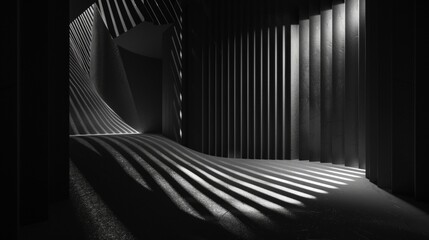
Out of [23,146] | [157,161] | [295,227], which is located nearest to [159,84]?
[157,161]

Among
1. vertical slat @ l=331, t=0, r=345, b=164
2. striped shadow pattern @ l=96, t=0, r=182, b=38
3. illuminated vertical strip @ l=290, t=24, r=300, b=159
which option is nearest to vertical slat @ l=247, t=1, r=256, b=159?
illuminated vertical strip @ l=290, t=24, r=300, b=159

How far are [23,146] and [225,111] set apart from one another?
3.61 m

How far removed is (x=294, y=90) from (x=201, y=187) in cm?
280

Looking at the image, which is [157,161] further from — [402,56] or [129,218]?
[402,56]

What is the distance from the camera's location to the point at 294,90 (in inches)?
178

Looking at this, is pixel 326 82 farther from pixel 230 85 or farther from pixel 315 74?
pixel 230 85

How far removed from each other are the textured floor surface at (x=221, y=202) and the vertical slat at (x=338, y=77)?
0.63 m

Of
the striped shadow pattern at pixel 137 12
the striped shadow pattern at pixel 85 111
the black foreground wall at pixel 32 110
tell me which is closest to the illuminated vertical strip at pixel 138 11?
the striped shadow pattern at pixel 137 12

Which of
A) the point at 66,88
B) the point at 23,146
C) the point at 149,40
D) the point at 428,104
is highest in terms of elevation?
the point at 149,40

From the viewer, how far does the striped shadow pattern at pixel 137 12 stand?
5.54 meters

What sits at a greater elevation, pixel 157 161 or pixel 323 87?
pixel 323 87

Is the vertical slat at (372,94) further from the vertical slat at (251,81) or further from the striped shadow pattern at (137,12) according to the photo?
the striped shadow pattern at (137,12)

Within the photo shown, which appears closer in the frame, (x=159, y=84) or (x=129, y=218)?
(x=129, y=218)

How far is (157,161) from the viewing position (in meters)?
3.31
